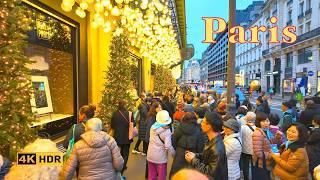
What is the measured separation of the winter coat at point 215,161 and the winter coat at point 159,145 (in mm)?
2376

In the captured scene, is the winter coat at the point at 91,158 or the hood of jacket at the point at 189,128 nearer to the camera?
the winter coat at the point at 91,158

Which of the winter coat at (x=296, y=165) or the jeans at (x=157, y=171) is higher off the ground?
the winter coat at (x=296, y=165)

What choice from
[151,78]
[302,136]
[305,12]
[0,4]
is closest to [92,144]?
[0,4]

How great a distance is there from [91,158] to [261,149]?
10.4 ft

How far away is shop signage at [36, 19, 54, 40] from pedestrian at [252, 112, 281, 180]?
5.91 metres

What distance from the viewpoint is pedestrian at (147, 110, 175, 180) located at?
6586mm

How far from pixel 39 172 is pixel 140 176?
4402 millimetres

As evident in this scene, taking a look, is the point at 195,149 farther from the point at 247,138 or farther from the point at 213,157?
the point at 213,157

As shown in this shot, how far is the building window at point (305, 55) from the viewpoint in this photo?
155 feet

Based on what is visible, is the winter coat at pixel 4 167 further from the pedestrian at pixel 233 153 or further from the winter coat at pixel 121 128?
the winter coat at pixel 121 128

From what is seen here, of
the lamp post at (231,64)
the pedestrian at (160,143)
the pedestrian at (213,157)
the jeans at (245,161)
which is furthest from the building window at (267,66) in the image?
the pedestrian at (213,157)

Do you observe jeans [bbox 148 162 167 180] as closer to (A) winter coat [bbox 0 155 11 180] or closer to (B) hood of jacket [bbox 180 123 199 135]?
(B) hood of jacket [bbox 180 123 199 135]

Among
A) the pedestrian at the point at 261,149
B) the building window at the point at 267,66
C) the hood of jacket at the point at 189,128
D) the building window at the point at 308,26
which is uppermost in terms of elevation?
the building window at the point at 308,26

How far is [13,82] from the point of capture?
16.5 feet
